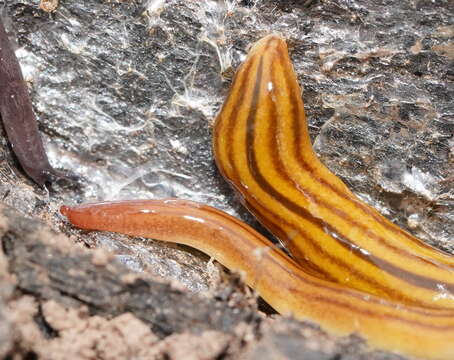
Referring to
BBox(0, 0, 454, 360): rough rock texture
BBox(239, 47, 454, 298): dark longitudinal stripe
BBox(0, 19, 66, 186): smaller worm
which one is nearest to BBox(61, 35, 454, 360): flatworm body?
BBox(239, 47, 454, 298): dark longitudinal stripe

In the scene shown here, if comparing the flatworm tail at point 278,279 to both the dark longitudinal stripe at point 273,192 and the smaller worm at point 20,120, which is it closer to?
the dark longitudinal stripe at point 273,192

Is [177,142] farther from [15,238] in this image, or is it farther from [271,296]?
[15,238]

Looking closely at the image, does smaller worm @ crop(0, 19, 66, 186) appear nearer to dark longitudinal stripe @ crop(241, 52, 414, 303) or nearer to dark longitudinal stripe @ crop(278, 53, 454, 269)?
dark longitudinal stripe @ crop(241, 52, 414, 303)

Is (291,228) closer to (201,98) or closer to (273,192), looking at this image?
(273,192)

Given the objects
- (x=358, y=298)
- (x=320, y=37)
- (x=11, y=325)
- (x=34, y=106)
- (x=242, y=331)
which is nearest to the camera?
(x=11, y=325)

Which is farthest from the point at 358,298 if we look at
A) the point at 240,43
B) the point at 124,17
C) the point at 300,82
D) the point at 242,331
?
the point at 124,17

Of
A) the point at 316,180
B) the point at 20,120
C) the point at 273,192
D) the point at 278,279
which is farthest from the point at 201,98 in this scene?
the point at 278,279
